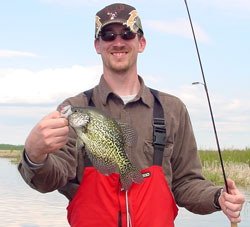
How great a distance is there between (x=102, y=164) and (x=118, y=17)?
143cm

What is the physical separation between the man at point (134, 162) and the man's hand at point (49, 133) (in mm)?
378

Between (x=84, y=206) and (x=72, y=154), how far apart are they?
0.48 metres

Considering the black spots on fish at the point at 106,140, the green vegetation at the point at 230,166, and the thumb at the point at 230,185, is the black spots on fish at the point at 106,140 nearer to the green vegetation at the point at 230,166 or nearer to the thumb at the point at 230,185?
the thumb at the point at 230,185

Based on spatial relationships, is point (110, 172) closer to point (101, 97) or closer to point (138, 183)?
point (138, 183)

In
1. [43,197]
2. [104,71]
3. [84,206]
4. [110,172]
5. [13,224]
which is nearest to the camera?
[110,172]

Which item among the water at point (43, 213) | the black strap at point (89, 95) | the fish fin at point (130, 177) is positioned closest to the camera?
the fish fin at point (130, 177)

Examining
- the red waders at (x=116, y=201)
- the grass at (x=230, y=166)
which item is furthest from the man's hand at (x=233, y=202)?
the grass at (x=230, y=166)

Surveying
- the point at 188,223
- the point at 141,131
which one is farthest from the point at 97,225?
the point at 188,223

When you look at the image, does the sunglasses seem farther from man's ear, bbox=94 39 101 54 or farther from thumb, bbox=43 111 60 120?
thumb, bbox=43 111 60 120

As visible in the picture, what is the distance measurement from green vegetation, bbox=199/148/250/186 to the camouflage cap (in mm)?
12209

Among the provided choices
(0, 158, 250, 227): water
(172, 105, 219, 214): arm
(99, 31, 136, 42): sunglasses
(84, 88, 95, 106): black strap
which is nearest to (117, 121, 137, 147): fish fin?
(84, 88, 95, 106): black strap

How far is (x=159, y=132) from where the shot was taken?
4.29m

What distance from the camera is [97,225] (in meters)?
4.09

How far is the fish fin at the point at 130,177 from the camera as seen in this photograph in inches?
152
